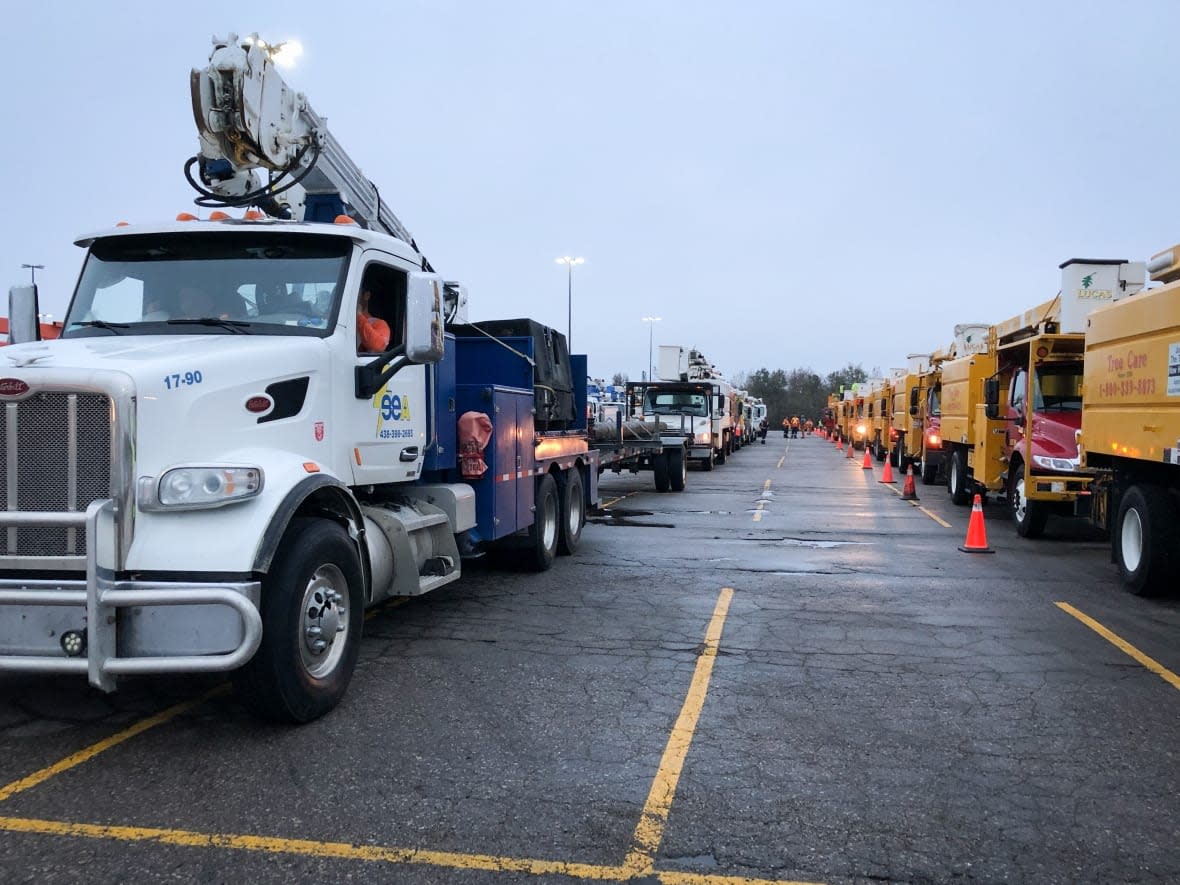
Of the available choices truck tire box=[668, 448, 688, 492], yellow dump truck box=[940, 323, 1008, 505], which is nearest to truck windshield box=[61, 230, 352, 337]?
yellow dump truck box=[940, 323, 1008, 505]

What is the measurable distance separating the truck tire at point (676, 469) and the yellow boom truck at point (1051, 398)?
7.48 metres

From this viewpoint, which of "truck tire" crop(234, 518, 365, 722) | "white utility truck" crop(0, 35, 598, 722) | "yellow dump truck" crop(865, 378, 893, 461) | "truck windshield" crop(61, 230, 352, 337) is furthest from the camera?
"yellow dump truck" crop(865, 378, 893, 461)

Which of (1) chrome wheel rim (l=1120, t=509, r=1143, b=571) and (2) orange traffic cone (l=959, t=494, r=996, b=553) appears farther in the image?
(2) orange traffic cone (l=959, t=494, r=996, b=553)

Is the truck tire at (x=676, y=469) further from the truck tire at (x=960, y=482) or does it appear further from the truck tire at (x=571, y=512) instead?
Result: the truck tire at (x=571, y=512)

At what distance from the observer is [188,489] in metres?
4.36

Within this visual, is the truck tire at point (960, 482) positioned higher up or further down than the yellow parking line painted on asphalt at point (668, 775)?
higher up

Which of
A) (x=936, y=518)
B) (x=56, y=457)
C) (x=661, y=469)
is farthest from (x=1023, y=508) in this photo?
(x=56, y=457)

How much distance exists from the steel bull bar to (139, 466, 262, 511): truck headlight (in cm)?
21

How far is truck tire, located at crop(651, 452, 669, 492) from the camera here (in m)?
20.6

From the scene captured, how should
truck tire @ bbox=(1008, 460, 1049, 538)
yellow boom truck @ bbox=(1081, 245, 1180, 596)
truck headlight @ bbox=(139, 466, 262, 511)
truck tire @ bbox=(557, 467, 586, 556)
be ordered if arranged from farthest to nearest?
1. truck tire @ bbox=(1008, 460, 1049, 538)
2. truck tire @ bbox=(557, 467, 586, 556)
3. yellow boom truck @ bbox=(1081, 245, 1180, 596)
4. truck headlight @ bbox=(139, 466, 262, 511)

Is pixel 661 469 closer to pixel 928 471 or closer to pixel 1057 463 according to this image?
pixel 928 471

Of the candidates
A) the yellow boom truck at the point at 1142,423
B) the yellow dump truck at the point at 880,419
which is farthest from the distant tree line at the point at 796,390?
the yellow boom truck at the point at 1142,423

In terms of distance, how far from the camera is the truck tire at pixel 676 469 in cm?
2041

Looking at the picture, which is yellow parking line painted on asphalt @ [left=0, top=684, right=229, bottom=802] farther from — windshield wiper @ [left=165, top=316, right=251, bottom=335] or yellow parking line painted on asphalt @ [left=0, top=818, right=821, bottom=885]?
windshield wiper @ [left=165, top=316, right=251, bottom=335]
